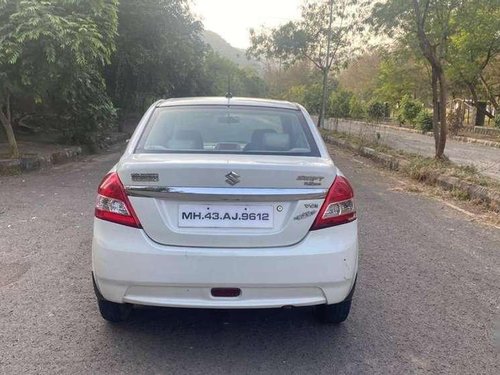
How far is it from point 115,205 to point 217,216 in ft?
2.00

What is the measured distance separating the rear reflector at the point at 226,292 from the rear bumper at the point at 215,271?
0.02 m

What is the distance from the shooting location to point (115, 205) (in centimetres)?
309

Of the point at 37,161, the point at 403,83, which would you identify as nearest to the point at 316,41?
the point at 403,83

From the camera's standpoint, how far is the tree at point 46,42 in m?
8.97

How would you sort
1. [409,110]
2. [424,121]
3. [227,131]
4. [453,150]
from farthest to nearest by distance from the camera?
1. [409,110]
2. [424,121]
3. [453,150]
4. [227,131]

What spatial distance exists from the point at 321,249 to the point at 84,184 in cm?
690

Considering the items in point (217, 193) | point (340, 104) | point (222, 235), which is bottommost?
point (222, 235)

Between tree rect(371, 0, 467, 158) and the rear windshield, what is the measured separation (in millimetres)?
8216

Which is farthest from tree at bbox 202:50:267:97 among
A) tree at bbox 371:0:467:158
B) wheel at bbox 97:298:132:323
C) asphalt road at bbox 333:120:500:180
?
wheel at bbox 97:298:132:323

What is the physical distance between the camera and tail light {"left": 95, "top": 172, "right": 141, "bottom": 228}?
304 cm

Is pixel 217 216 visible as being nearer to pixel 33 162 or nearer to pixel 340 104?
pixel 33 162

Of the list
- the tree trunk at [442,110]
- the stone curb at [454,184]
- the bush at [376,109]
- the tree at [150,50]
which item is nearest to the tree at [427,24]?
the tree trunk at [442,110]

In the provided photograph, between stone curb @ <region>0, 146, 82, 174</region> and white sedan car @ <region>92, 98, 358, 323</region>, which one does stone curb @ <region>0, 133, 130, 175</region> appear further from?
white sedan car @ <region>92, 98, 358, 323</region>

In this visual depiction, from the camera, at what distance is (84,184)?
9109 mm
